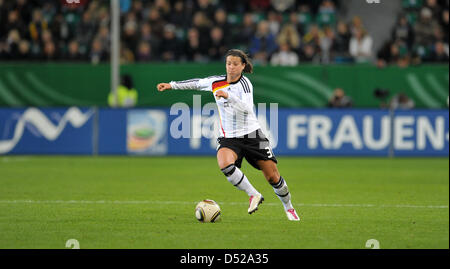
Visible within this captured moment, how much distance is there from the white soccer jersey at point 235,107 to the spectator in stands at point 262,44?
14.0 m

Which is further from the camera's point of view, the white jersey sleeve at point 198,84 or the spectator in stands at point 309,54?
the spectator in stands at point 309,54

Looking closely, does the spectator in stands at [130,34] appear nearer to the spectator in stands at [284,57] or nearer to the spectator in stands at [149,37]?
the spectator in stands at [149,37]

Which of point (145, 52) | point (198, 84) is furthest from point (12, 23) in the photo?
point (198, 84)

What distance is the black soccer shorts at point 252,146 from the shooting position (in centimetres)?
990

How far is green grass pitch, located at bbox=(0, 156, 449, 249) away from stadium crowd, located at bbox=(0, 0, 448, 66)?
5.15m

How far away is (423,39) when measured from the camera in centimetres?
2403

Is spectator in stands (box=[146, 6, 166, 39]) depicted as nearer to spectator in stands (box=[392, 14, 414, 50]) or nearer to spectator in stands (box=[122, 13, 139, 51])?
spectator in stands (box=[122, 13, 139, 51])

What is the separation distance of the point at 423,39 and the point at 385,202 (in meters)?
12.8

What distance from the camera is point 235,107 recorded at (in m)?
9.92

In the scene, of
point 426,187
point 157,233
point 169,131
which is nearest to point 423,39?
point 169,131

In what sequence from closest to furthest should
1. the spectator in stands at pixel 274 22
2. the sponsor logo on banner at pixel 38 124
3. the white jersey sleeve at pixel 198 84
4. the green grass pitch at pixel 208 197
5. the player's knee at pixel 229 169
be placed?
the green grass pitch at pixel 208 197, the player's knee at pixel 229 169, the white jersey sleeve at pixel 198 84, the sponsor logo on banner at pixel 38 124, the spectator in stands at pixel 274 22

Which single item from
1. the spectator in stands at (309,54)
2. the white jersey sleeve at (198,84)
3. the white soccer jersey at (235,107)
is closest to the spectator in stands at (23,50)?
the spectator in stands at (309,54)

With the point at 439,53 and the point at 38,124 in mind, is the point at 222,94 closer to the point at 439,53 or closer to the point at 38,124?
the point at 38,124

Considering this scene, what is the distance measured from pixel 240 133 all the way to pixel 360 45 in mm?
14867
